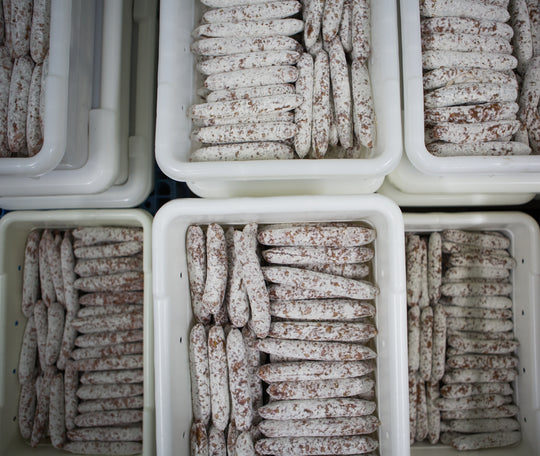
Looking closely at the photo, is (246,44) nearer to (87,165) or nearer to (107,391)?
(87,165)

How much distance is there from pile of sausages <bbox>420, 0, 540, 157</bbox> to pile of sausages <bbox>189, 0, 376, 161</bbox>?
0.76 feet

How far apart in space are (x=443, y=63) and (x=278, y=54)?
0.59 meters

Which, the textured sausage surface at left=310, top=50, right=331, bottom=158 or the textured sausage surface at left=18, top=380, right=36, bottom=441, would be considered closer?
the textured sausage surface at left=310, top=50, right=331, bottom=158

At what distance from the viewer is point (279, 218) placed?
1.57 metres

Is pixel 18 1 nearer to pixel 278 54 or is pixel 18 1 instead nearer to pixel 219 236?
pixel 278 54

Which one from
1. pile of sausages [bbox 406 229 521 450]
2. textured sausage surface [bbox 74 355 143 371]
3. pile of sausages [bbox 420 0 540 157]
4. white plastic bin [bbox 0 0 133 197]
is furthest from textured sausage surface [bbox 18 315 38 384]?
pile of sausages [bbox 420 0 540 157]

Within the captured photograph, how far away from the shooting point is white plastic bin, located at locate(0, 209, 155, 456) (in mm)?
1721

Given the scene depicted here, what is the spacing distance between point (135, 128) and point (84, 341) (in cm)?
97

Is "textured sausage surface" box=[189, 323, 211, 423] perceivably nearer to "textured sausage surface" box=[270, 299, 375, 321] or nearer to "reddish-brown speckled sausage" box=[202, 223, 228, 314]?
"reddish-brown speckled sausage" box=[202, 223, 228, 314]

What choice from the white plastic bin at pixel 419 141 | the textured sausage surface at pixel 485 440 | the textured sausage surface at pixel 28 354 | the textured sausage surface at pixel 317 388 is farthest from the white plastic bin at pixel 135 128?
the textured sausage surface at pixel 485 440

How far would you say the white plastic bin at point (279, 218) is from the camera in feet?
4.77

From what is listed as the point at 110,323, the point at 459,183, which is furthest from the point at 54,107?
the point at 459,183

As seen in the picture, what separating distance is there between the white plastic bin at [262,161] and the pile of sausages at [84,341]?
23.6 inches

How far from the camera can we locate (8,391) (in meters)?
1.83
